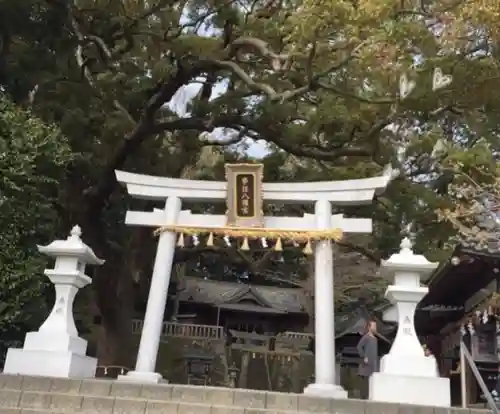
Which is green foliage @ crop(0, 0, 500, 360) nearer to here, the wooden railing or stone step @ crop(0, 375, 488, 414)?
stone step @ crop(0, 375, 488, 414)

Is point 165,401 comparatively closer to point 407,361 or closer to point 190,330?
point 407,361

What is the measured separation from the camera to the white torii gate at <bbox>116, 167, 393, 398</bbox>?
320 inches

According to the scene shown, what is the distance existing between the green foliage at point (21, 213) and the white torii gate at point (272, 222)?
1477mm

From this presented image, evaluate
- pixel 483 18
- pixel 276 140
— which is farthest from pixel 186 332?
pixel 483 18

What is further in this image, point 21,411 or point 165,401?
point 165,401

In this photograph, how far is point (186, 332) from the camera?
882 inches

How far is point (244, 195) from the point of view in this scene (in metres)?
8.90

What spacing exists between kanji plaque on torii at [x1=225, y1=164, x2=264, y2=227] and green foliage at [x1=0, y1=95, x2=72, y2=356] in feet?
9.85

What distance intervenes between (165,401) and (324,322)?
2534 millimetres

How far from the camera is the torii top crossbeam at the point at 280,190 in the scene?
886 centimetres

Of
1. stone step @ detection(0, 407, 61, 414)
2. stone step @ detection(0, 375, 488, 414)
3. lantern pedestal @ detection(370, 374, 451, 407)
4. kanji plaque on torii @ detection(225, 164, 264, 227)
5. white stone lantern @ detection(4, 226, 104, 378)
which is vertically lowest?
stone step @ detection(0, 407, 61, 414)

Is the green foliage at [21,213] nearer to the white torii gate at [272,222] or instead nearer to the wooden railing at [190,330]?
the white torii gate at [272,222]

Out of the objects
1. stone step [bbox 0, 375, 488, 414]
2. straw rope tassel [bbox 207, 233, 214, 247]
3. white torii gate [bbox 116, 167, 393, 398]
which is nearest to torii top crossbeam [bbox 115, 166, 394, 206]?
white torii gate [bbox 116, 167, 393, 398]

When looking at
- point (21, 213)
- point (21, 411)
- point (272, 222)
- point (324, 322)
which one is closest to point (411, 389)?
point (324, 322)
